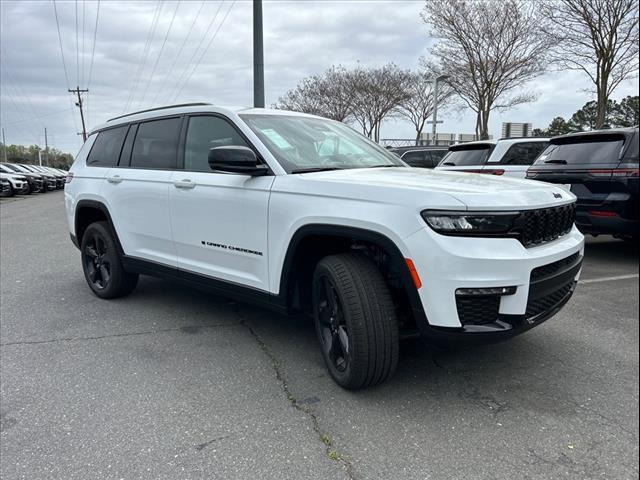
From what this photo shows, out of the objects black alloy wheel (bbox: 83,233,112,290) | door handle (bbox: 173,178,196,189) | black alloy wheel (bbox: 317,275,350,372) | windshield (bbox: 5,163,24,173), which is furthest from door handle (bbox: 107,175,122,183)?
windshield (bbox: 5,163,24,173)

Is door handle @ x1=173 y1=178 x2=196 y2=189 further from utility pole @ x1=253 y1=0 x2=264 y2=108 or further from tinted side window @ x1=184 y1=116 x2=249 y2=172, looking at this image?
utility pole @ x1=253 y1=0 x2=264 y2=108

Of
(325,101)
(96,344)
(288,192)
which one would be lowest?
(96,344)

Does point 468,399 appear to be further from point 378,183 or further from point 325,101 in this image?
point 325,101

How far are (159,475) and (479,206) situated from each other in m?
1.99

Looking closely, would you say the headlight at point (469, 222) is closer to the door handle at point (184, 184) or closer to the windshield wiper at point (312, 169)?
the windshield wiper at point (312, 169)

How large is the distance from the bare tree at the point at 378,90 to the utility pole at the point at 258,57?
17926mm

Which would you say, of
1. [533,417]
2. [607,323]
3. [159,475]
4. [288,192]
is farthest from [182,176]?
[607,323]

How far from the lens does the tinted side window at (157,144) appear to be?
13.9 feet

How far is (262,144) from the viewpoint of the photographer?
3484 mm

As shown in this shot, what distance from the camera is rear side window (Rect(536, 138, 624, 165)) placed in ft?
18.0

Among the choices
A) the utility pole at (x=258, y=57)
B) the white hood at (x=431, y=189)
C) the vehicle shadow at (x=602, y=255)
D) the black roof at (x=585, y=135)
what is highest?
the utility pole at (x=258, y=57)

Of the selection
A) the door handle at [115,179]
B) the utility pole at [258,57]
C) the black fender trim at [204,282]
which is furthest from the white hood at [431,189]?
the utility pole at [258,57]

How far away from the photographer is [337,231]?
2.87 meters

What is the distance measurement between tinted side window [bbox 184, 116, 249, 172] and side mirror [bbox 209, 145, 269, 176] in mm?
473
